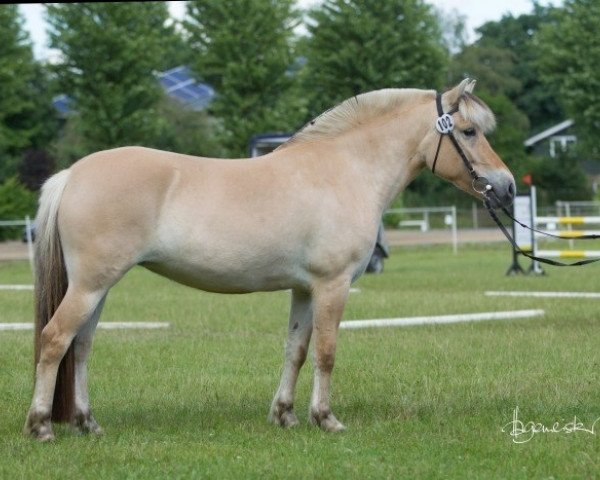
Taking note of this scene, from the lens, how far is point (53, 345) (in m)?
6.30

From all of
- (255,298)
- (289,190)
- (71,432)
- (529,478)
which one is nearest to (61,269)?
(71,432)

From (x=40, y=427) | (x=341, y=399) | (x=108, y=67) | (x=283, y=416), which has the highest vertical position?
(x=108, y=67)

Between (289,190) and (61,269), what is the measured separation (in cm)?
151

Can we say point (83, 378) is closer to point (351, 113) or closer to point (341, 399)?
point (341, 399)

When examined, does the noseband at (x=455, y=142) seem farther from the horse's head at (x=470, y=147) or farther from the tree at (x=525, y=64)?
the tree at (x=525, y=64)

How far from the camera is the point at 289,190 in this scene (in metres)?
6.70

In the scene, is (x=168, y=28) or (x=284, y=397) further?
(x=168, y=28)

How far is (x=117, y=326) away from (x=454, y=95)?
22.4ft

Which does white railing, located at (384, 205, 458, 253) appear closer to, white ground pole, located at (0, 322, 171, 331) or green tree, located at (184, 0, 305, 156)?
green tree, located at (184, 0, 305, 156)

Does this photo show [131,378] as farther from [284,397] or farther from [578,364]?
[578,364]

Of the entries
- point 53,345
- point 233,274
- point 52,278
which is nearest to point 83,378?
point 53,345

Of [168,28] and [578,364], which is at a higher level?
[168,28]

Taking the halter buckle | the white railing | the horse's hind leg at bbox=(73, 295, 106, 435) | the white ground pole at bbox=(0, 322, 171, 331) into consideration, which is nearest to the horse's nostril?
the halter buckle

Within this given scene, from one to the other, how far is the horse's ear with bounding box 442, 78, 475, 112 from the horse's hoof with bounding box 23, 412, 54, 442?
10.7 feet
